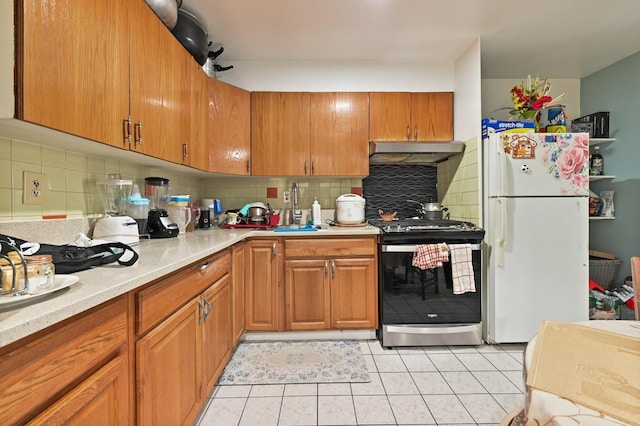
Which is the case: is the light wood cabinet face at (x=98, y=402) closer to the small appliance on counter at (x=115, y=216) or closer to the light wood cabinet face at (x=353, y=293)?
the small appliance on counter at (x=115, y=216)

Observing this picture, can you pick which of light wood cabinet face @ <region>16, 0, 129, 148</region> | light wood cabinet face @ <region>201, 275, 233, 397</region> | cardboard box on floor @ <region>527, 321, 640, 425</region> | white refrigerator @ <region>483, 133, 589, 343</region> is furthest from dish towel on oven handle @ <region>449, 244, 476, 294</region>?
light wood cabinet face @ <region>16, 0, 129, 148</region>

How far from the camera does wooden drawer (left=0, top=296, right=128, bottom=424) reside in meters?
0.54

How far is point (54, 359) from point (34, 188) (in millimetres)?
965

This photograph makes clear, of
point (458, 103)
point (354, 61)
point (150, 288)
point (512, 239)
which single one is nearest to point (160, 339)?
point (150, 288)

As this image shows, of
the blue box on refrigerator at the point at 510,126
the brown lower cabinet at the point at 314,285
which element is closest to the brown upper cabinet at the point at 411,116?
the blue box on refrigerator at the point at 510,126

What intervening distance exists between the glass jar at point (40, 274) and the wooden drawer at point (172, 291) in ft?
0.83

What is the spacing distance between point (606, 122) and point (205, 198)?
377cm

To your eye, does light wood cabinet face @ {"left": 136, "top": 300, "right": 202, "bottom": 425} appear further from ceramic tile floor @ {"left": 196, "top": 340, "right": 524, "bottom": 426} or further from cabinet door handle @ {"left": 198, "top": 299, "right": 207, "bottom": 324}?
ceramic tile floor @ {"left": 196, "top": 340, "right": 524, "bottom": 426}

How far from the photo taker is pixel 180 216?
6.84 feet

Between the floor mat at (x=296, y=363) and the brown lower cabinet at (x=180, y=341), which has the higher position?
the brown lower cabinet at (x=180, y=341)

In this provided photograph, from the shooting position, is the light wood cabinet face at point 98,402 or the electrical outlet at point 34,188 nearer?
the light wood cabinet face at point 98,402

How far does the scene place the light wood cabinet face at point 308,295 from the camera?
229 cm

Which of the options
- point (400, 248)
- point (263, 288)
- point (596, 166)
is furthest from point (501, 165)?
point (263, 288)

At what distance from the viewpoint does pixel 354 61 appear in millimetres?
2674
